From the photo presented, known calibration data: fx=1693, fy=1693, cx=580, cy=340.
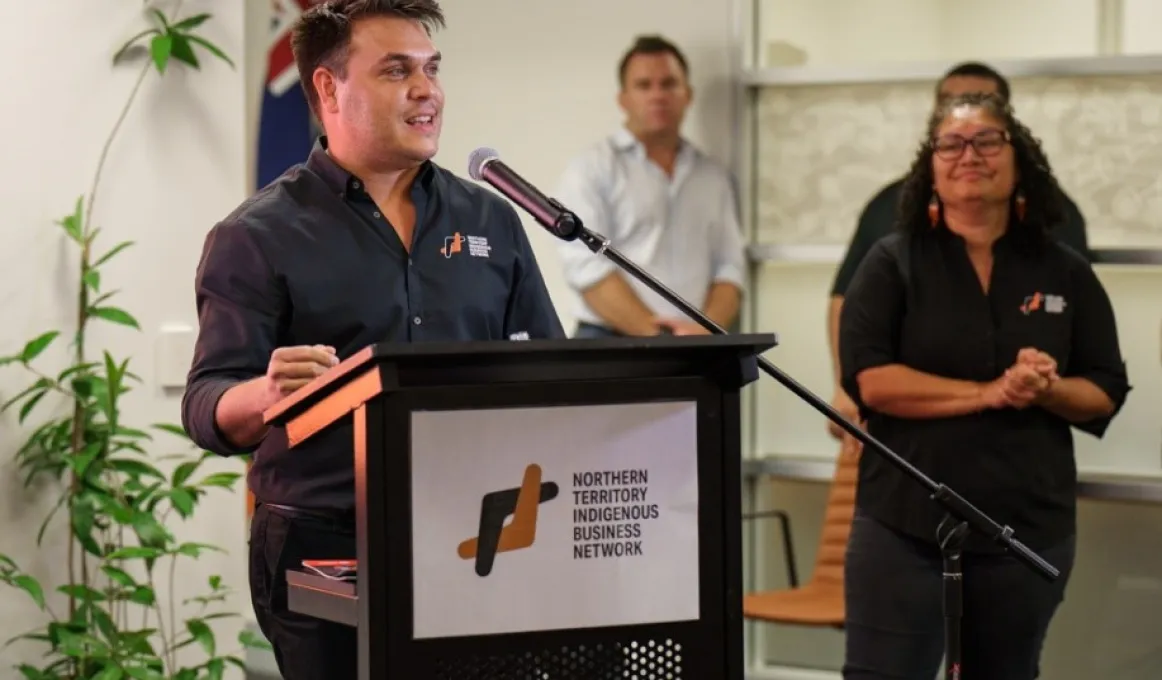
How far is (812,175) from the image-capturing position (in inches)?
210

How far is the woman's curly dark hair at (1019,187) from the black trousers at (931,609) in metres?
0.62

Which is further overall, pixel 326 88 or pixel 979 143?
pixel 979 143

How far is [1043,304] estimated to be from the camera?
3.37 m

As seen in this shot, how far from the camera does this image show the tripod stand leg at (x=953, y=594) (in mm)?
2805

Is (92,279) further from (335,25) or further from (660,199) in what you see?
(660,199)

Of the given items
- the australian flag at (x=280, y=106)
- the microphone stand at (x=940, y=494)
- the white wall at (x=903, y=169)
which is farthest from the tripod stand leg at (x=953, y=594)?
the australian flag at (x=280, y=106)

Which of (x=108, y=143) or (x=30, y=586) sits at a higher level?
(x=108, y=143)

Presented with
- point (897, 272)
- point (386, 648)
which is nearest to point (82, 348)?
point (897, 272)

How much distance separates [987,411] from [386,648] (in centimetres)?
187

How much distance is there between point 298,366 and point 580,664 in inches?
18.2

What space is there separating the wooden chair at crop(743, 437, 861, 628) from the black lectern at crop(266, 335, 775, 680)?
2740mm

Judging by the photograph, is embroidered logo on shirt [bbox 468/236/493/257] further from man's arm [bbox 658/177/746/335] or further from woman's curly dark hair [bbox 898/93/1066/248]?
man's arm [bbox 658/177/746/335]

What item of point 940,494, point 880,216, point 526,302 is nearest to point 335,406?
point 526,302

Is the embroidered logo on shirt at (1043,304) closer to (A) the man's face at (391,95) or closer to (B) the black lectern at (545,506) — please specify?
(A) the man's face at (391,95)
